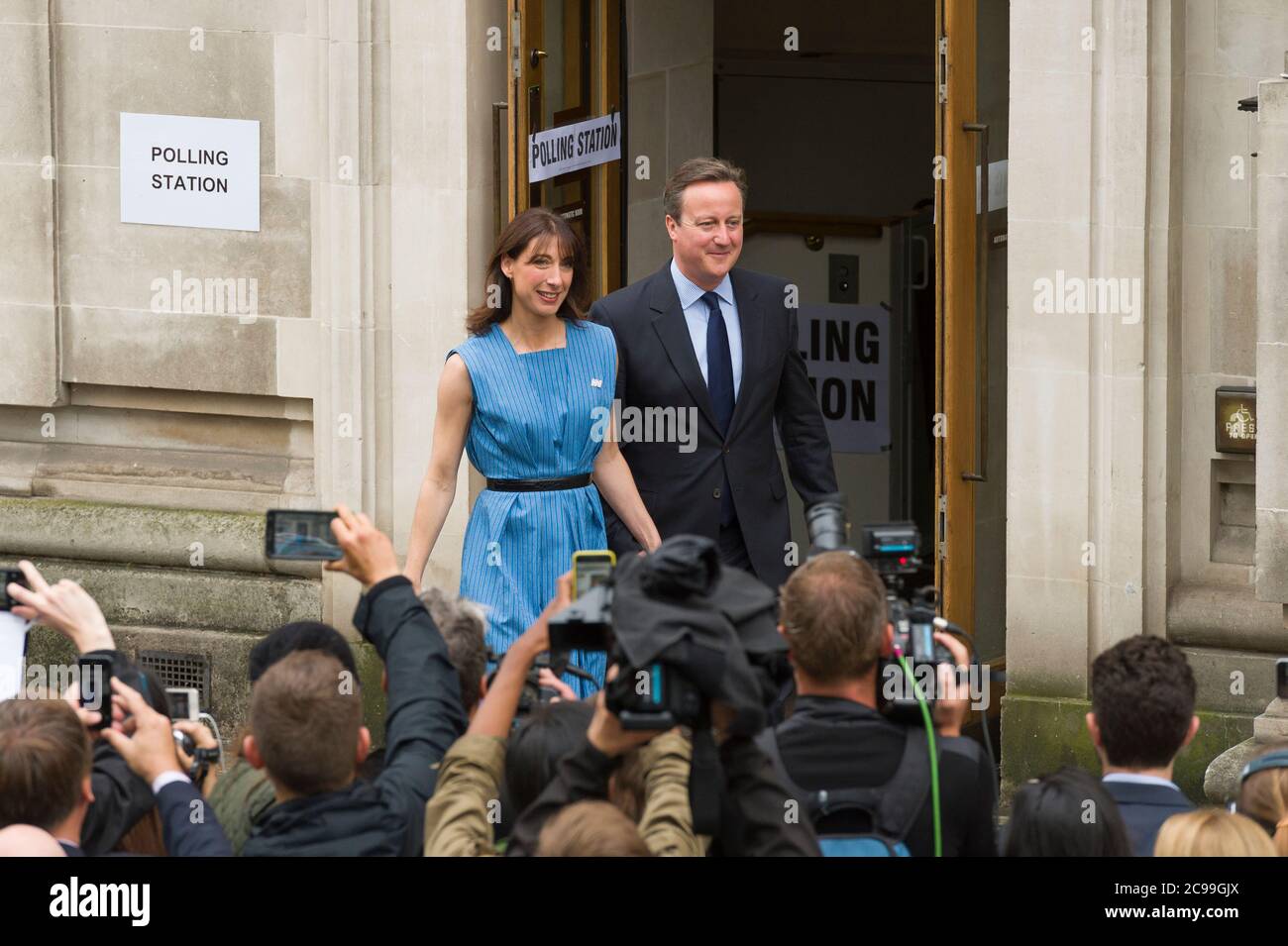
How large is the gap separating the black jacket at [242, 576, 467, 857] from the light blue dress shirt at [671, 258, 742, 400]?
2.70 metres

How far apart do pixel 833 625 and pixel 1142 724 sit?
2.32 feet

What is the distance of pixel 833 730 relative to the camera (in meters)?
4.49

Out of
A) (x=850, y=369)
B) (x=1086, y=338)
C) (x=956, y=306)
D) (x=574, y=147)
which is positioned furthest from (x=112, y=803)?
(x=850, y=369)

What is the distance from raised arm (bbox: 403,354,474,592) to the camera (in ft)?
22.1

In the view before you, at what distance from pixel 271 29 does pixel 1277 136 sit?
4255 mm

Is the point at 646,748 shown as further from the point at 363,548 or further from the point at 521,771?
the point at 363,548

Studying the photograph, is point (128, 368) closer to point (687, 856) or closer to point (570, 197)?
point (570, 197)

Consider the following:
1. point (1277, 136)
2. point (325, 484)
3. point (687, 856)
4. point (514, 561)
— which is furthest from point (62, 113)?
point (687, 856)

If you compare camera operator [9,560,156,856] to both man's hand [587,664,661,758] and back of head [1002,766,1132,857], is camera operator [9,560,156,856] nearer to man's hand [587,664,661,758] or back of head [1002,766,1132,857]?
man's hand [587,664,661,758]

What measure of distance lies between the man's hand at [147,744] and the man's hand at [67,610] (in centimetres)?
30

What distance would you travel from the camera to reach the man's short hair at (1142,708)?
15.4 feet

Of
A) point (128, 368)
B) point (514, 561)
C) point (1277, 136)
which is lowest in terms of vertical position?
point (514, 561)

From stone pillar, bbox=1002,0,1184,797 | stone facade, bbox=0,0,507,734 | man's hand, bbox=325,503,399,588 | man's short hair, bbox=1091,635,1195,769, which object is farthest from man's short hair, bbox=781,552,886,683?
stone facade, bbox=0,0,507,734

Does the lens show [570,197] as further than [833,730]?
Yes
